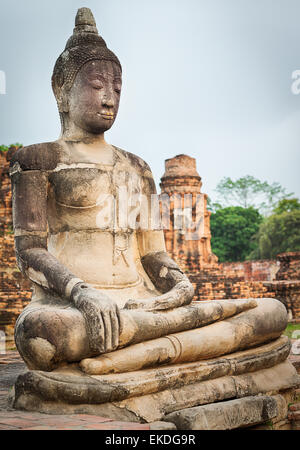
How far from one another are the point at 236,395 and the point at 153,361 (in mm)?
608

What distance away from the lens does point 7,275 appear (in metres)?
9.80

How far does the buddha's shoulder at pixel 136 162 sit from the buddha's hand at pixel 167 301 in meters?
0.95

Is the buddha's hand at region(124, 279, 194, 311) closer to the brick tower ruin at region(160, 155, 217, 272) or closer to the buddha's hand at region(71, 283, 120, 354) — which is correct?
the buddha's hand at region(71, 283, 120, 354)

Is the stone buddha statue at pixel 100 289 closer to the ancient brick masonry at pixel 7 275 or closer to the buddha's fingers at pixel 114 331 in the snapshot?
the buddha's fingers at pixel 114 331

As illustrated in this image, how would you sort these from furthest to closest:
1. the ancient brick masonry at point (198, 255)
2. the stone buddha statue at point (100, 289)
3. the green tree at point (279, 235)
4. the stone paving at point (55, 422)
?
the green tree at point (279, 235) < the ancient brick masonry at point (198, 255) < the stone buddha statue at point (100, 289) < the stone paving at point (55, 422)

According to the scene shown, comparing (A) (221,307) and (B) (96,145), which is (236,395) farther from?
(B) (96,145)

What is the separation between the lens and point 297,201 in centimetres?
3775

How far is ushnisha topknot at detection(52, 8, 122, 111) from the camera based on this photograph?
4.02 m

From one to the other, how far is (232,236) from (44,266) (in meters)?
35.0

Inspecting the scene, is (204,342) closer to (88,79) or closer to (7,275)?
(88,79)

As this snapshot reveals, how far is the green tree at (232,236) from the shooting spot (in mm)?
37594

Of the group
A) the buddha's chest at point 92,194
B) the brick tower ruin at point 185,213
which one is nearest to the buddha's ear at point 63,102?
the buddha's chest at point 92,194

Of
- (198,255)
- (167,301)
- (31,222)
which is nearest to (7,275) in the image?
(31,222)

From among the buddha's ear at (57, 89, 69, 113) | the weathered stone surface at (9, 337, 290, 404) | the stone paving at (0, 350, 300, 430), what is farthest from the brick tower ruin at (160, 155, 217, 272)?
the stone paving at (0, 350, 300, 430)
